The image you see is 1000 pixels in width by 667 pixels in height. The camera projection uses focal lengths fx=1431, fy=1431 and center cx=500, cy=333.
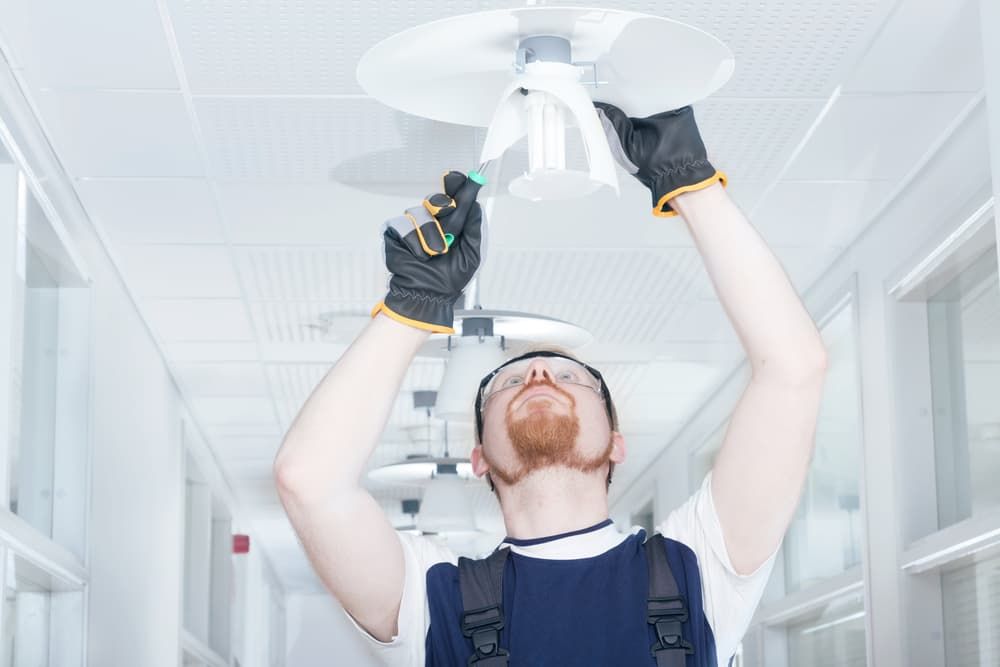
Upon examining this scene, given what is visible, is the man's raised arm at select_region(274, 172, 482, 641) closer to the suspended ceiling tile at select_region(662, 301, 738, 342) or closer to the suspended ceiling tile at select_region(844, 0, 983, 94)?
the suspended ceiling tile at select_region(844, 0, 983, 94)

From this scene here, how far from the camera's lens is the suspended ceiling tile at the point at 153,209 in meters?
3.67

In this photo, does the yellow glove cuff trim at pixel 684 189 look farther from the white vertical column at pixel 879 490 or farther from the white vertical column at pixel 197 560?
the white vertical column at pixel 197 560

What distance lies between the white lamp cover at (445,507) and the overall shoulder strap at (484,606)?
363 cm

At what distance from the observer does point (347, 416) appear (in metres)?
1.67

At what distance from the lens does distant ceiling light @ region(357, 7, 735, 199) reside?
69.9 inches

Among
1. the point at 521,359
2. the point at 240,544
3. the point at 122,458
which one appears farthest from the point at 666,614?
the point at 240,544

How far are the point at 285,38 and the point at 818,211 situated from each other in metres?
1.72

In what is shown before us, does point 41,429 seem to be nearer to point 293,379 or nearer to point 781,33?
point 293,379

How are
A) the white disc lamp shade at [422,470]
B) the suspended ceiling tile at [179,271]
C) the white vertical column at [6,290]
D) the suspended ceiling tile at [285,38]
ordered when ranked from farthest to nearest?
the white disc lamp shade at [422,470], the suspended ceiling tile at [179,271], the white vertical column at [6,290], the suspended ceiling tile at [285,38]

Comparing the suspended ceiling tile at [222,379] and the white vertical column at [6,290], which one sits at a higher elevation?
the suspended ceiling tile at [222,379]

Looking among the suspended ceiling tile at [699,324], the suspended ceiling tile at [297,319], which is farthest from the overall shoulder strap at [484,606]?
the suspended ceiling tile at [699,324]

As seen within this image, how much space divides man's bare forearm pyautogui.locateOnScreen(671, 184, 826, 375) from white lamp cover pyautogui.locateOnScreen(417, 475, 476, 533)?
3808 mm

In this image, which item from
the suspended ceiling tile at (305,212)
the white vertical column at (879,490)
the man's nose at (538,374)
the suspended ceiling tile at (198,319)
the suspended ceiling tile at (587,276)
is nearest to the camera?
the man's nose at (538,374)

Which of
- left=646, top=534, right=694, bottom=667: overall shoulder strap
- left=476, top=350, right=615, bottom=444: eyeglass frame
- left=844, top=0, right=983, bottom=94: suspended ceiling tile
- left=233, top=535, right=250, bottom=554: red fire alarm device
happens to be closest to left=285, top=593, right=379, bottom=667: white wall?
left=233, top=535, right=250, bottom=554: red fire alarm device
